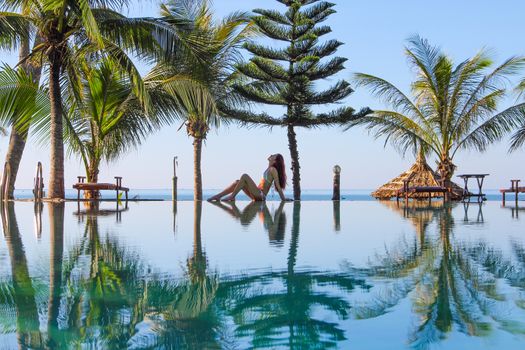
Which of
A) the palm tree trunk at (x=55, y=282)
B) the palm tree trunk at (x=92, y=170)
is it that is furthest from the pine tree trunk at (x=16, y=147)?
the palm tree trunk at (x=55, y=282)

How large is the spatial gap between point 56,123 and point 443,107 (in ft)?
33.2

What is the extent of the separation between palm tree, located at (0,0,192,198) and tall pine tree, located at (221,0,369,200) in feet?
22.9

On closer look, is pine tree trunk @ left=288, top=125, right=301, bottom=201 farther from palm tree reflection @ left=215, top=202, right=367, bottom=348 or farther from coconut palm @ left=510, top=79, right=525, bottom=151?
palm tree reflection @ left=215, top=202, right=367, bottom=348

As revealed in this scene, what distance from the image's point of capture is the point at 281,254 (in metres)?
3.83

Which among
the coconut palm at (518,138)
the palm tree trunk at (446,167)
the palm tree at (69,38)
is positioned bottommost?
the palm tree trunk at (446,167)

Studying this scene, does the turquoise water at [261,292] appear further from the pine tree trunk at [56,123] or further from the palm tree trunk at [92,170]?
the palm tree trunk at [92,170]

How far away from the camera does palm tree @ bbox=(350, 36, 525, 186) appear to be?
1580cm

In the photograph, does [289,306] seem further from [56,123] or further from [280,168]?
[280,168]

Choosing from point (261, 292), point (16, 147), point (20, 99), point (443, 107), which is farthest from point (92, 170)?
point (261, 292)

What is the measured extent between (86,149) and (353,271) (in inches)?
445

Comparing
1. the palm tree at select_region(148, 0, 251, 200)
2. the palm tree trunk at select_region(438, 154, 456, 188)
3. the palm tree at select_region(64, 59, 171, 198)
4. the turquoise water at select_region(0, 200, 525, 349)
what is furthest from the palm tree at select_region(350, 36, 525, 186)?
the turquoise water at select_region(0, 200, 525, 349)

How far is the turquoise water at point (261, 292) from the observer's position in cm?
187

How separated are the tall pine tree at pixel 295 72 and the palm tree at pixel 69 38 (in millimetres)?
6986

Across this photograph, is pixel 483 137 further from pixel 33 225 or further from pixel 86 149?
pixel 33 225
